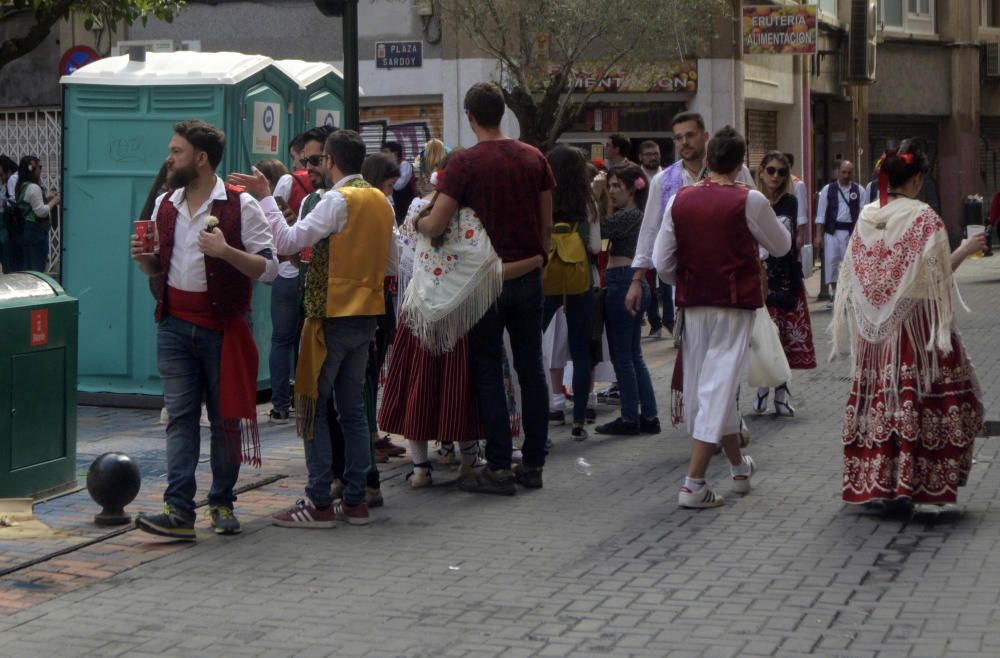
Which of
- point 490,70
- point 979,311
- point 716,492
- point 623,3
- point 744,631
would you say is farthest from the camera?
point 490,70

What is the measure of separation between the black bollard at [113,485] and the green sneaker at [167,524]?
364mm

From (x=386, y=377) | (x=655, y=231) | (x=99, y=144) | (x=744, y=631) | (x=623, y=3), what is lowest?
(x=744, y=631)

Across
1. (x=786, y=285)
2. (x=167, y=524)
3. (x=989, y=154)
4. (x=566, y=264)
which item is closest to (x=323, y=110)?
(x=566, y=264)

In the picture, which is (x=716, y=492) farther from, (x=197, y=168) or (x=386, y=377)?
(x=197, y=168)

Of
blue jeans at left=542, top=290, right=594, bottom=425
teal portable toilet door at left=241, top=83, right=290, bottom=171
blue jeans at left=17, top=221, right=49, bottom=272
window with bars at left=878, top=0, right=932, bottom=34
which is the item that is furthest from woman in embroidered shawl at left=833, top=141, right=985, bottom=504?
window with bars at left=878, top=0, right=932, bottom=34

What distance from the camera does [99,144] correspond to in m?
11.3

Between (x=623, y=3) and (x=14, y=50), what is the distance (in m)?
10.1

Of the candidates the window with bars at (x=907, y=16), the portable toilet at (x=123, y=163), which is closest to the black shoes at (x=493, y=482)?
the portable toilet at (x=123, y=163)

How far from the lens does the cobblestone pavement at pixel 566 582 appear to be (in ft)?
18.0

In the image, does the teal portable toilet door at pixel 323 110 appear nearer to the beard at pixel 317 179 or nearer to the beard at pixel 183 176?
the beard at pixel 317 179

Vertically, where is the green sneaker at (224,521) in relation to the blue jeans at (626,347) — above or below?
below

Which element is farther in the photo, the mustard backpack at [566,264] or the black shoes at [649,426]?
the black shoes at [649,426]

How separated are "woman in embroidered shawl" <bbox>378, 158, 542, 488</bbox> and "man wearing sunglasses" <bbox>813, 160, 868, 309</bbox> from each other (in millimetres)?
11402

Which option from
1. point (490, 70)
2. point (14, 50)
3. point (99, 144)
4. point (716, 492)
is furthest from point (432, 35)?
point (716, 492)
